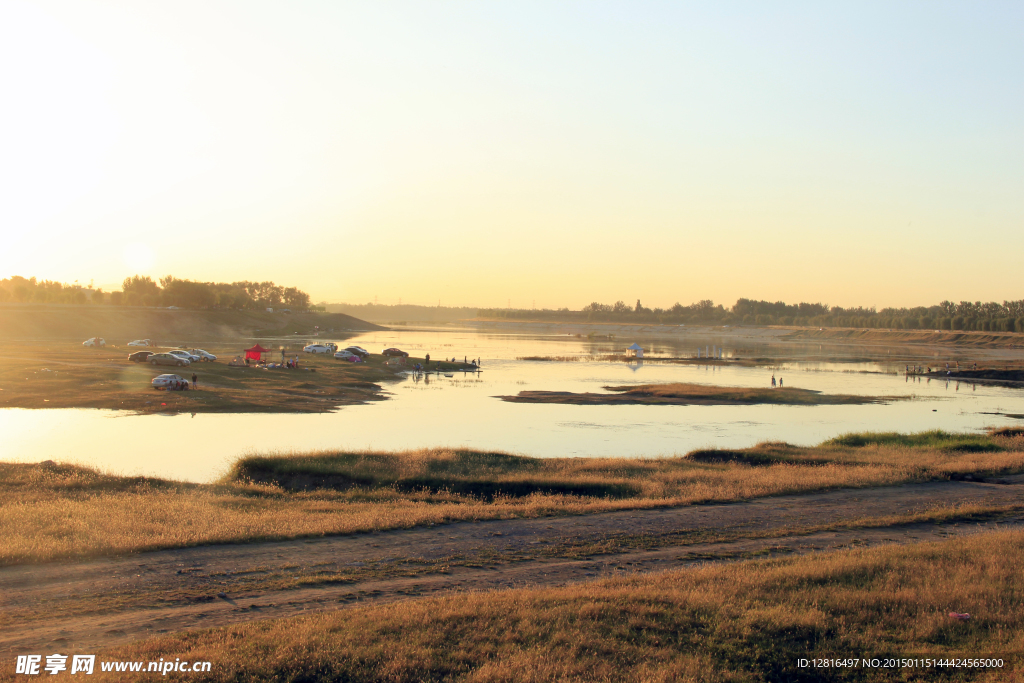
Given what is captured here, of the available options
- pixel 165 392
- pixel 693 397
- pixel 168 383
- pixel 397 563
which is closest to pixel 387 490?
pixel 397 563

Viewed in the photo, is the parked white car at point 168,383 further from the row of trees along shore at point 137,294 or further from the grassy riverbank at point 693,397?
the row of trees along shore at point 137,294

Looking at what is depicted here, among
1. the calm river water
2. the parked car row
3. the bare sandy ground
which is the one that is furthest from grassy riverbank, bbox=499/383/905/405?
the bare sandy ground

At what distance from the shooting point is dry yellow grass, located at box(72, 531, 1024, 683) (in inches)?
342

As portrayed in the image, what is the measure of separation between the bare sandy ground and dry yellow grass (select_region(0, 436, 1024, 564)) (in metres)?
0.80

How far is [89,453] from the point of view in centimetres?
3002

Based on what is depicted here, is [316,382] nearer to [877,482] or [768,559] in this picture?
[877,482]

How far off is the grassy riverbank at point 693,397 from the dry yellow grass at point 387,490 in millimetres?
25433

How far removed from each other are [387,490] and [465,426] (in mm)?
20239

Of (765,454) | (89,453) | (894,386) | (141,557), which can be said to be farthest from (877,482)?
(894,386)

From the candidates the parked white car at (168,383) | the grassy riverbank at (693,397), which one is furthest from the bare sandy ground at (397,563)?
the parked white car at (168,383)

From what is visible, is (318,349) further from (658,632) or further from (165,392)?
(658,632)

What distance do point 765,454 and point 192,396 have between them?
3687cm

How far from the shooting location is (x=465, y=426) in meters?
42.2

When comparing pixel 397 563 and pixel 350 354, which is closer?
pixel 397 563
